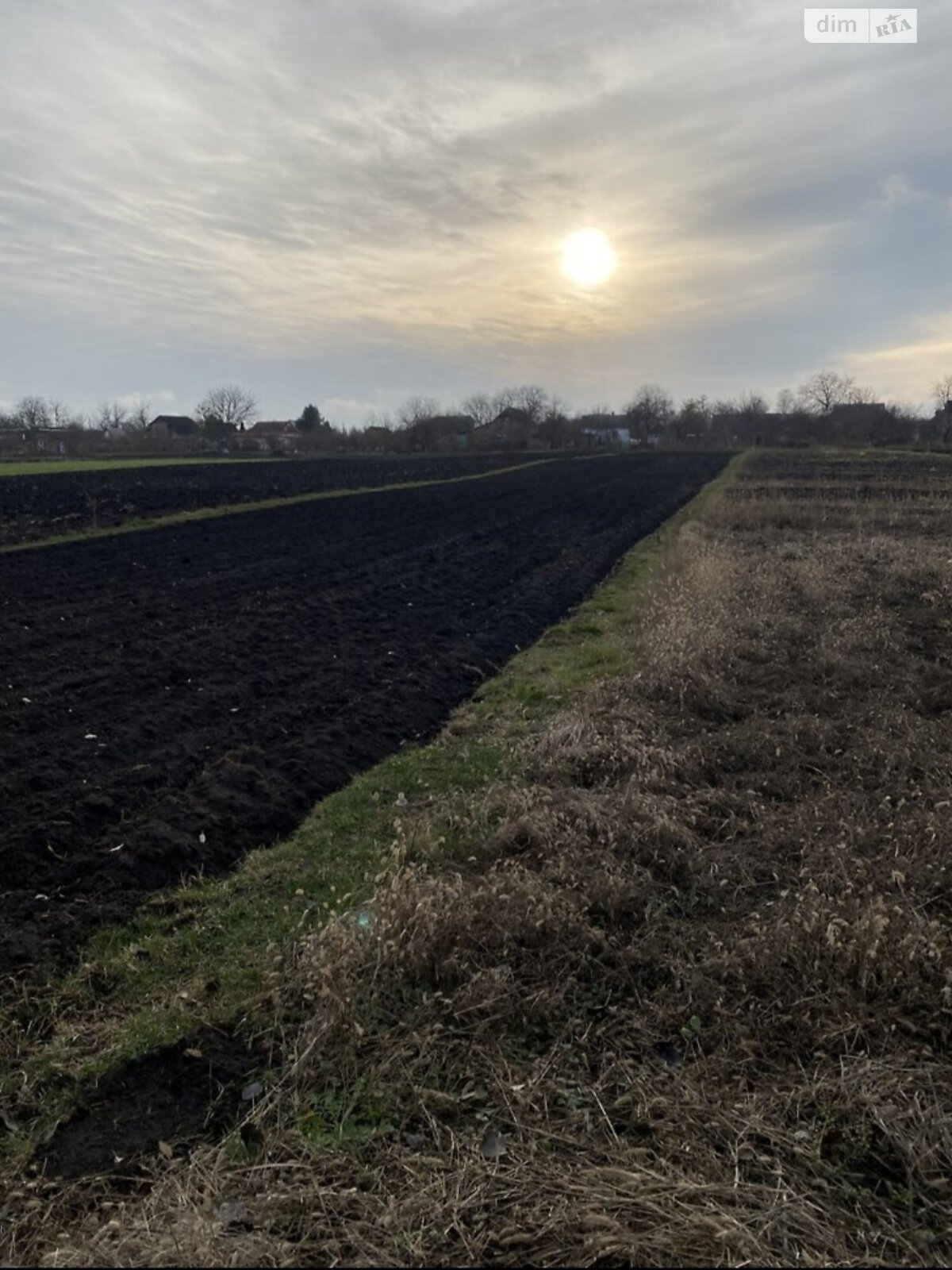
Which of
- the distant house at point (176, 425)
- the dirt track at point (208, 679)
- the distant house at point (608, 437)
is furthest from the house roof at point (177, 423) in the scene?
the dirt track at point (208, 679)

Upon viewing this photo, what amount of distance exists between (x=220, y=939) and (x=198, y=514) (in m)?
23.0

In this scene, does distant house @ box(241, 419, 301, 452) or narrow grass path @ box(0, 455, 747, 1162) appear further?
distant house @ box(241, 419, 301, 452)

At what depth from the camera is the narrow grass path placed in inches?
154

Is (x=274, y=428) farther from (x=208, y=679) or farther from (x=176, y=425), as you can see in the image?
(x=208, y=679)

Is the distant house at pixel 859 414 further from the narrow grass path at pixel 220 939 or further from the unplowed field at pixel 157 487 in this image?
the narrow grass path at pixel 220 939

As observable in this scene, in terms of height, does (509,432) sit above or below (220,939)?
above

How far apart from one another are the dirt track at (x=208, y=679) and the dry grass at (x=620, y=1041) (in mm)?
1709

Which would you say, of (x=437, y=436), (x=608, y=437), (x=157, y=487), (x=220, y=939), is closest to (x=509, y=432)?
(x=608, y=437)

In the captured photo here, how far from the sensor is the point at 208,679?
31.4 ft

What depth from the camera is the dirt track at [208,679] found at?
5.79 m

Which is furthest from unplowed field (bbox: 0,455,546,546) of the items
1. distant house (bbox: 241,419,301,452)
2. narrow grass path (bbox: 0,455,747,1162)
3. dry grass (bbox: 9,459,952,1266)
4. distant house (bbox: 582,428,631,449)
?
distant house (bbox: 582,428,631,449)

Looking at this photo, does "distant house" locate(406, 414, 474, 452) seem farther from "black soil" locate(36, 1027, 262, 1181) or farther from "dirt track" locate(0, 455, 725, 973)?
"black soil" locate(36, 1027, 262, 1181)

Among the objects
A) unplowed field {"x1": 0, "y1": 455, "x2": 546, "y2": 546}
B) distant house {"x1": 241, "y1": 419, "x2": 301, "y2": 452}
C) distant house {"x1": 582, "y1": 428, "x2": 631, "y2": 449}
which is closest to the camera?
unplowed field {"x1": 0, "y1": 455, "x2": 546, "y2": 546}

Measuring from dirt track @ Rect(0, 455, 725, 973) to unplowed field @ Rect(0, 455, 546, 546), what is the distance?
3.81m
